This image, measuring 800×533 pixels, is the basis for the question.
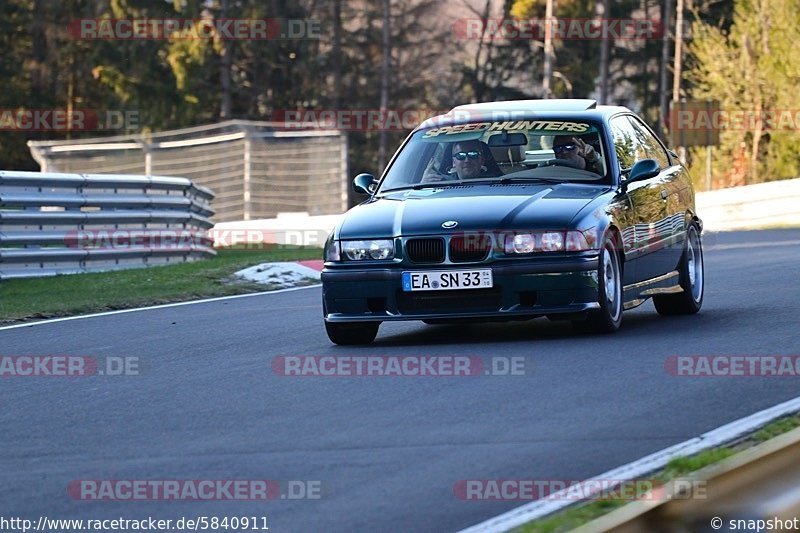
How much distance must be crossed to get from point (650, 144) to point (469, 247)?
9.21 feet

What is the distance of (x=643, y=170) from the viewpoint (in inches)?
383

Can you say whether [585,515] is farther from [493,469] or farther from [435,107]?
[435,107]

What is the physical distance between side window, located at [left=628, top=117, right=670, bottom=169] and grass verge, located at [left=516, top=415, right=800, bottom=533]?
16.1 ft

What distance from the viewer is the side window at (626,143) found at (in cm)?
1021

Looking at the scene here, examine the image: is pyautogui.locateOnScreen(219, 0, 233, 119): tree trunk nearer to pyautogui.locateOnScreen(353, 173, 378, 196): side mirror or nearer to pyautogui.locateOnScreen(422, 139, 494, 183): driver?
pyautogui.locateOnScreen(353, 173, 378, 196): side mirror

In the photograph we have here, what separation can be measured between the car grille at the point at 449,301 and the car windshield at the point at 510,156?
1.19 metres

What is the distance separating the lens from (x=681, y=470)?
207 inches

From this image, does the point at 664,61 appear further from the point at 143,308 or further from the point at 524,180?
the point at 524,180

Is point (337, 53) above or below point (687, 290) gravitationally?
above

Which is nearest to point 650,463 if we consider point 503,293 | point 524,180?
point 503,293

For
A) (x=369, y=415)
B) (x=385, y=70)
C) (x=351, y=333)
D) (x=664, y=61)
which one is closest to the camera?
(x=369, y=415)

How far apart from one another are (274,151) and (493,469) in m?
25.8

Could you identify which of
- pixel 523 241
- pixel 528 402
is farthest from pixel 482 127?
pixel 528 402

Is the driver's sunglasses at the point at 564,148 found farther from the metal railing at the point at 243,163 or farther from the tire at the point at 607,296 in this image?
the metal railing at the point at 243,163
